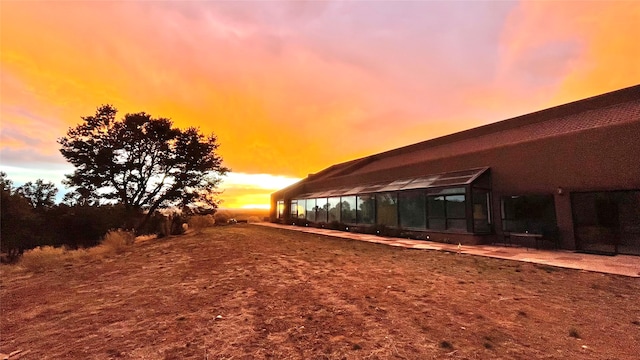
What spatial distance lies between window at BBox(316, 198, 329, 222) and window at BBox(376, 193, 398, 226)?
7.20 meters

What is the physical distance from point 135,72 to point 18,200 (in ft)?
35.1

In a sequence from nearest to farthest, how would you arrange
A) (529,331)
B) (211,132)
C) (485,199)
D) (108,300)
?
(529,331) < (108,300) < (485,199) < (211,132)

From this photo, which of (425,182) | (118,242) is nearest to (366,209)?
(425,182)

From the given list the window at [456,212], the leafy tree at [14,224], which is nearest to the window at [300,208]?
the window at [456,212]

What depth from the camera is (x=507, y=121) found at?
17422mm

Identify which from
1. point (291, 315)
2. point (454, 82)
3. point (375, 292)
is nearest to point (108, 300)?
point (291, 315)

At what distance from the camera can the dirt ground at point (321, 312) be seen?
147 inches

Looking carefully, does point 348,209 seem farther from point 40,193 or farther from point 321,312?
point 40,193

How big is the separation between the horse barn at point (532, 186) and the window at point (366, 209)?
7 centimetres

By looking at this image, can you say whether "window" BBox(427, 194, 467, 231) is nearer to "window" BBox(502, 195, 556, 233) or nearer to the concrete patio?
"window" BBox(502, 195, 556, 233)

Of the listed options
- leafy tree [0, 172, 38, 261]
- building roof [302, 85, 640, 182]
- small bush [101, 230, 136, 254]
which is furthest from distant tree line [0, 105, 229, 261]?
building roof [302, 85, 640, 182]

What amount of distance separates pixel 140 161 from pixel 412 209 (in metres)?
20.3

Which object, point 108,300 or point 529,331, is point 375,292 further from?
point 108,300

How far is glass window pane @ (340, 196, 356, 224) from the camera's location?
884 inches
